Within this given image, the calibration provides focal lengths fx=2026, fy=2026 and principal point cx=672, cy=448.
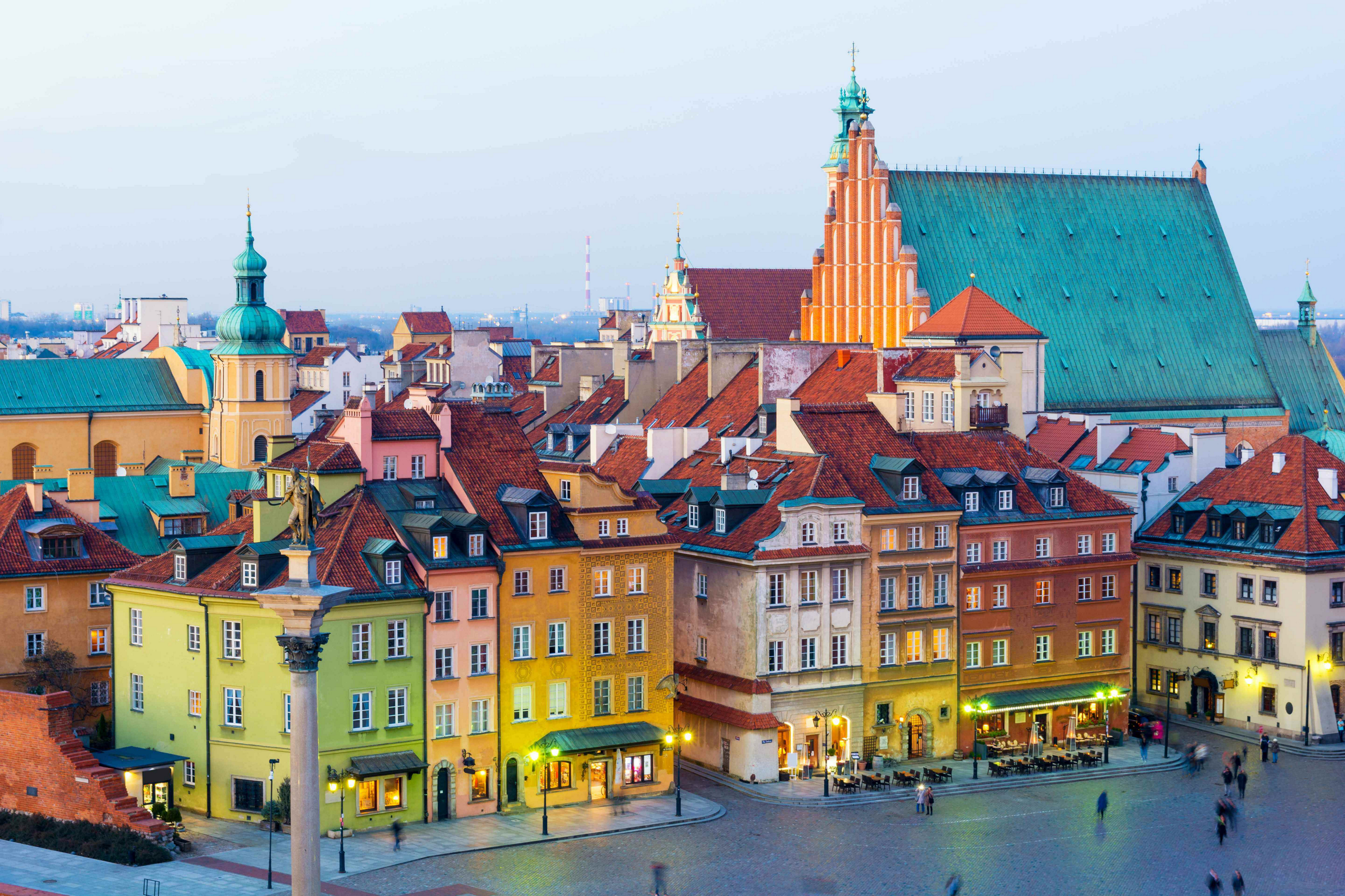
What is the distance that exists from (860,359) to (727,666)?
2533 centimetres

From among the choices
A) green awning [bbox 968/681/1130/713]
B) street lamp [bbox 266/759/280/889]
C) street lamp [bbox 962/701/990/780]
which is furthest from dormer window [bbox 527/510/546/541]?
green awning [bbox 968/681/1130/713]

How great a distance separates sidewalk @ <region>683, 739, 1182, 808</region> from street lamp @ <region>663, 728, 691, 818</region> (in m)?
1.27

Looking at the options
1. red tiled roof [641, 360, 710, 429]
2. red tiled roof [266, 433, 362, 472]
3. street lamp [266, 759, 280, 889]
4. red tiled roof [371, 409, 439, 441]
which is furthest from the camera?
red tiled roof [641, 360, 710, 429]

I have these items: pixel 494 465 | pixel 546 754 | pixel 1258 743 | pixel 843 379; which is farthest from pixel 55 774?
pixel 1258 743

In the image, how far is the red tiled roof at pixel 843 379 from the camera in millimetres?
100250

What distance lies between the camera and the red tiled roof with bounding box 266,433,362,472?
3034 inches

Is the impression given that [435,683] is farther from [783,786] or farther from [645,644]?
[783,786]

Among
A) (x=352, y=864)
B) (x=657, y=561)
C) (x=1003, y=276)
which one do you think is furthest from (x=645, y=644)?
(x=1003, y=276)

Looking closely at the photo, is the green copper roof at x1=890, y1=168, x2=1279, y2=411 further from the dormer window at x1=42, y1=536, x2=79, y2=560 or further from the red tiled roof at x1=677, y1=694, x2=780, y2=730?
the dormer window at x1=42, y1=536, x2=79, y2=560

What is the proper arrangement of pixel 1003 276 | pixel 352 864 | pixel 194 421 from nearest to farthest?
pixel 352 864, pixel 1003 276, pixel 194 421

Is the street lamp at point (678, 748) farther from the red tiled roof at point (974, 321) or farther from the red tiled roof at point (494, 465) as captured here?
the red tiled roof at point (974, 321)

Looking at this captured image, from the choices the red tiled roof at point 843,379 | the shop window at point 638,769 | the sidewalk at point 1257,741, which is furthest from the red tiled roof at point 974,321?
the shop window at point 638,769

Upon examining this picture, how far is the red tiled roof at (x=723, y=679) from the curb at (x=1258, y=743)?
23.6 meters

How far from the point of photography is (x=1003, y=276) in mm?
124125
